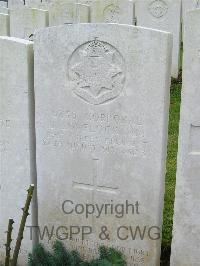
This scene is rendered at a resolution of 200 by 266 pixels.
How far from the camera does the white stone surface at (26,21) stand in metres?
8.98

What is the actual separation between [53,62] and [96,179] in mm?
861

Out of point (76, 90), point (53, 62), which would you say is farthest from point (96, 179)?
point (53, 62)

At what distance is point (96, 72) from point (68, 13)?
6476mm

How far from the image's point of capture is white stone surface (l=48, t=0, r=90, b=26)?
9398 mm

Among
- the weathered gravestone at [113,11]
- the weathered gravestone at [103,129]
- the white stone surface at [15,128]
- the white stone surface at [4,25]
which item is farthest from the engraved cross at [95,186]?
the white stone surface at [4,25]

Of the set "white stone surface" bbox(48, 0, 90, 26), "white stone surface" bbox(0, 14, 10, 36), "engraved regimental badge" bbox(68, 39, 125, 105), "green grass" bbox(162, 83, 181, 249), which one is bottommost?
"green grass" bbox(162, 83, 181, 249)

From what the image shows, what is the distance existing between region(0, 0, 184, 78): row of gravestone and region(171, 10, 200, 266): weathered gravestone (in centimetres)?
582

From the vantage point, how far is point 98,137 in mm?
3443

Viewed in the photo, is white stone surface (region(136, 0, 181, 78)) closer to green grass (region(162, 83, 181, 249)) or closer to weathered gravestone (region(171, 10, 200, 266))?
green grass (region(162, 83, 181, 249))

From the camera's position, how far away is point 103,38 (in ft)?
10.6

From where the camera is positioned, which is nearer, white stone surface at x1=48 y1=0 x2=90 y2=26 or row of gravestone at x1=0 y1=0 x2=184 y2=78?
row of gravestone at x1=0 y1=0 x2=184 y2=78

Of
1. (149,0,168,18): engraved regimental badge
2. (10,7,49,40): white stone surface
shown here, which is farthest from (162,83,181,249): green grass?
(10,7,49,40): white stone surface

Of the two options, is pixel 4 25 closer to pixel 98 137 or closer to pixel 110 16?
pixel 110 16

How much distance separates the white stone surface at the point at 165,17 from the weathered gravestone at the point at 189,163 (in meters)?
5.82
